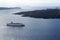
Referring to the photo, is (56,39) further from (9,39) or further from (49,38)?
(9,39)

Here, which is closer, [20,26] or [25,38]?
[25,38]

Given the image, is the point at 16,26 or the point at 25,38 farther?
the point at 16,26

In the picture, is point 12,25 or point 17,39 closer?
point 17,39

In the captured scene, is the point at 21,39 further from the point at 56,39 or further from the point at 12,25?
the point at 12,25

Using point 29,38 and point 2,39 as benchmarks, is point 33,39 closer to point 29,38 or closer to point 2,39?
point 29,38

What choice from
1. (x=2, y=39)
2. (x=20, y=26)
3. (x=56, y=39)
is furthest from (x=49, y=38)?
(x=20, y=26)

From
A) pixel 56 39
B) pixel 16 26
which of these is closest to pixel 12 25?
pixel 16 26

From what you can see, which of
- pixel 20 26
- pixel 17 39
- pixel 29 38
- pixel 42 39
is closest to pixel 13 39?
pixel 17 39
